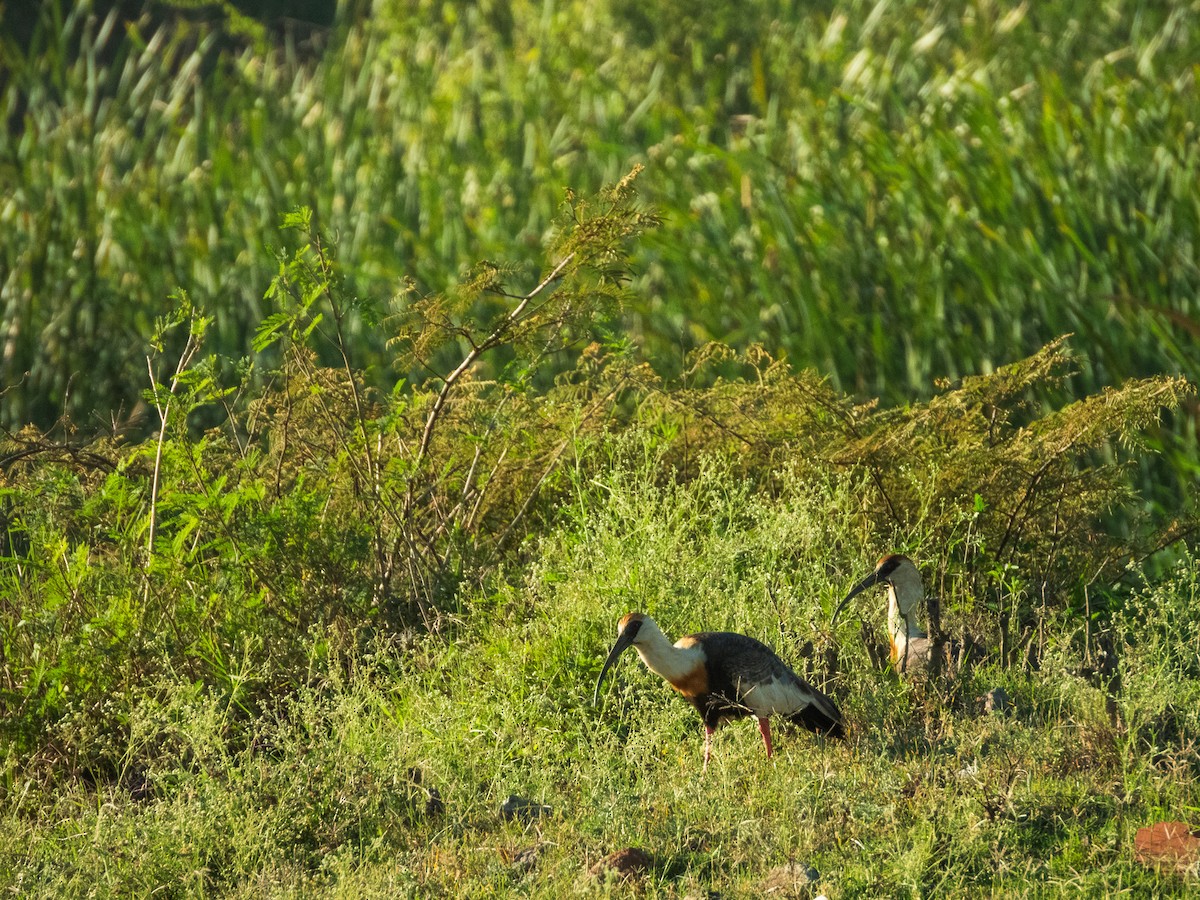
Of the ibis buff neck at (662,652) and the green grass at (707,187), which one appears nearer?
the ibis buff neck at (662,652)

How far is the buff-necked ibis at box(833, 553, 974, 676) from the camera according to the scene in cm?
425

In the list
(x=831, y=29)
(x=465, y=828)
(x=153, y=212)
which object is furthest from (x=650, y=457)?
(x=831, y=29)

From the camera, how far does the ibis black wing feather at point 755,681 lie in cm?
385

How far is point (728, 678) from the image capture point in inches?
152

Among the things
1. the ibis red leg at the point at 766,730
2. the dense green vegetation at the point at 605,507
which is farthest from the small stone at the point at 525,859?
the ibis red leg at the point at 766,730

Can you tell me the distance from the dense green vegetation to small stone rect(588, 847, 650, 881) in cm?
3

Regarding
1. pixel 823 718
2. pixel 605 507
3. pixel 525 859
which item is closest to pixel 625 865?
pixel 525 859

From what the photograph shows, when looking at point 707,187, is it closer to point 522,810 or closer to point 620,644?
point 620,644

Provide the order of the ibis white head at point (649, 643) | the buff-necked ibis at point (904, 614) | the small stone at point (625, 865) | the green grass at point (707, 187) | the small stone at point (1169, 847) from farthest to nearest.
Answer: the green grass at point (707, 187) → the buff-necked ibis at point (904, 614) → the ibis white head at point (649, 643) → the small stone at point (625, 865) → the small stone at point (1169, 847)

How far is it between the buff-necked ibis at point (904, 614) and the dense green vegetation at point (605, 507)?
0.37 ft

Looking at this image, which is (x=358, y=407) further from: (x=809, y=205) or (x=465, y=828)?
(x=809, y=205)

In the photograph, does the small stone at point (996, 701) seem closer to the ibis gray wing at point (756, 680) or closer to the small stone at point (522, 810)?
the ibis gray wing at point (756, 680)

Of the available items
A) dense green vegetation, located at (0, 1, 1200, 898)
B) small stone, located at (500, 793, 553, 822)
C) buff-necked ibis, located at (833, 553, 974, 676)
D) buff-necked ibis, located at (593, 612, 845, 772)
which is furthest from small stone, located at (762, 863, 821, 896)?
buff-necked ibis, located at (833, 553, 974, 676)

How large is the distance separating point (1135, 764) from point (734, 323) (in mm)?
3719
